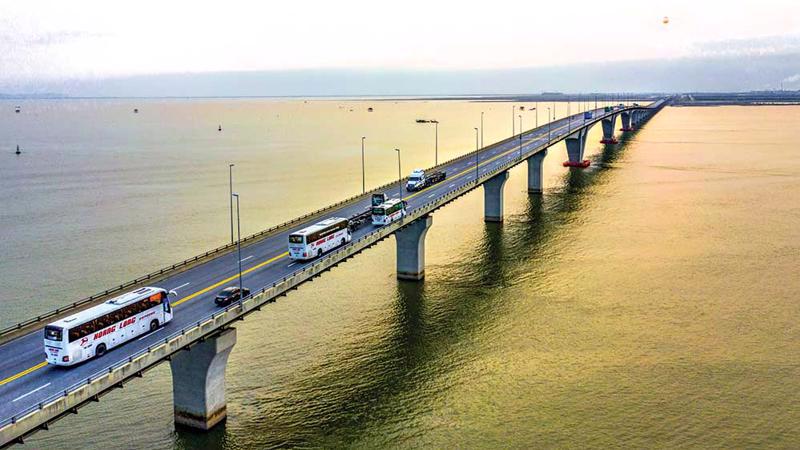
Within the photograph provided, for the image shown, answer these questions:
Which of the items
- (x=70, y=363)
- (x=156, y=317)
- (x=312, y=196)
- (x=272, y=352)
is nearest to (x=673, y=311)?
(x=272, y=352)

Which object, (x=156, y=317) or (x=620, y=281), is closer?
(x=156, y=317)

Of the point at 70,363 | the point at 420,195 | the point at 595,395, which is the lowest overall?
the point at 595,395

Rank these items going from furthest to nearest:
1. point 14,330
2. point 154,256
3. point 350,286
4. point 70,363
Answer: point 154,256, point 350,286, point 14,330, point 70,363

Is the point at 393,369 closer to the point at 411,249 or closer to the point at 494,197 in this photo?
the point at 411,249

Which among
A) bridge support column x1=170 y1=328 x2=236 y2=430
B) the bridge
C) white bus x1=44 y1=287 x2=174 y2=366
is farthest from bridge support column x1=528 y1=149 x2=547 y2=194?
white bus x1=44 y1=287 x2=174 y2=366

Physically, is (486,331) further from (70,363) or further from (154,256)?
(154,256)

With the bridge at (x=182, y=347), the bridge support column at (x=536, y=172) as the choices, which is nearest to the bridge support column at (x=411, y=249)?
the bridge at (x=182, y=347)

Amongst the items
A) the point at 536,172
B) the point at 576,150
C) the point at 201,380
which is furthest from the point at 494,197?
the point at 576,150

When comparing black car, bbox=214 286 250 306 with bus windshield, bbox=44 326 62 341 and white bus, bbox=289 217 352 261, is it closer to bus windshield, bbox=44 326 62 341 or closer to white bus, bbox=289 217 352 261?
white bus, bbox=289 217 352 261
